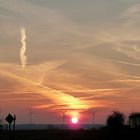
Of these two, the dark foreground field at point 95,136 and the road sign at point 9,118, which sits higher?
the road sign at point 9,118

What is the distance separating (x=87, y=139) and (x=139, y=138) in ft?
17.6

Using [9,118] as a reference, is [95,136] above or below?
below

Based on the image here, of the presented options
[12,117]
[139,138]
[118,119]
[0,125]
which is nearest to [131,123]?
[118,119]

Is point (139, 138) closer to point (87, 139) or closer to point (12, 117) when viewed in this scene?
point (87, 139)

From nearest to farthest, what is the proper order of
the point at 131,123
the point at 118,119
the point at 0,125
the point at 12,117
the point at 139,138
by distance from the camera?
1. the point at 12,117
2. the point at 139,138
3. the point at 118,119
4. the point at 131,123
5. the point at 0,125

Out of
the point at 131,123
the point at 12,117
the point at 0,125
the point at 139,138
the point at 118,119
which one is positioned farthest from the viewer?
the point at 0,125

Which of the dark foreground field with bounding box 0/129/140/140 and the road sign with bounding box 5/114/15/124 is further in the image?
the dark foreground field with bounding box 0/129/140/140

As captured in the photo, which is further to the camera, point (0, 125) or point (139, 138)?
point (0, 125)

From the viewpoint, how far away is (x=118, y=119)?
99.8m

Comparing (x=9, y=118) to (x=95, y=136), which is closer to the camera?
(x=9, y=118)

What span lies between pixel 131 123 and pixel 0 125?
40422 mm

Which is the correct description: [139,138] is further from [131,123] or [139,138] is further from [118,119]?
[131,123]

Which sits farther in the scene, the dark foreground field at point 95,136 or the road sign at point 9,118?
the dark foreground field at point 95,136

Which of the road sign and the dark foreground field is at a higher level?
the road sign
